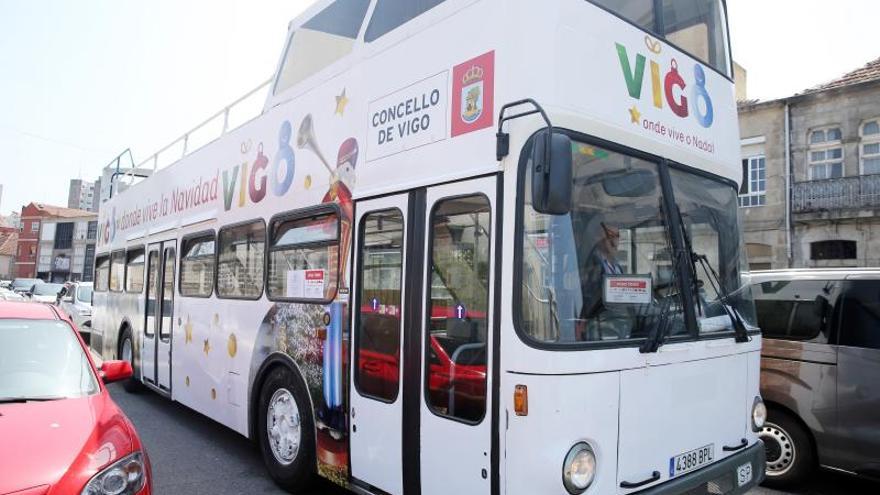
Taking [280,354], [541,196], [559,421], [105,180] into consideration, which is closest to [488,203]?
[541,196]

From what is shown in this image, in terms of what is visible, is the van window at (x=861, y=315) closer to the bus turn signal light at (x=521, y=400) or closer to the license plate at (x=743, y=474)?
the license plate at (x=743, y=474)

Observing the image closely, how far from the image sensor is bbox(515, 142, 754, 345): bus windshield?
10.2 feet

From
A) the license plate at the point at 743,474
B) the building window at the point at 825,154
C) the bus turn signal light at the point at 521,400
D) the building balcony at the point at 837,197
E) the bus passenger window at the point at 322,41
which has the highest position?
the building window at the point at 825,154

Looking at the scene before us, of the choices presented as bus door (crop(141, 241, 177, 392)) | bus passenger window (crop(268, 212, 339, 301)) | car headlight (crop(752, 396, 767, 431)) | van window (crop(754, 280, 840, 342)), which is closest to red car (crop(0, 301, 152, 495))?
bus passenger window (crop(268, 212, 339, 301))

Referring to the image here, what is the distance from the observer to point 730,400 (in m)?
3.99

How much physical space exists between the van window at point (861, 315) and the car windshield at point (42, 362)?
5833 millimetres

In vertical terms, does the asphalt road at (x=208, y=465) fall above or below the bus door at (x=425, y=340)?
below

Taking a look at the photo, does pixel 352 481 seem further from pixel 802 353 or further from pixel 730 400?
pixel 802 353

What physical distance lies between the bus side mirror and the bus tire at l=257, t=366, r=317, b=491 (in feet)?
9.28

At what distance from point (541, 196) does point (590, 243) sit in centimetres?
51

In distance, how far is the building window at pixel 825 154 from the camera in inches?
818

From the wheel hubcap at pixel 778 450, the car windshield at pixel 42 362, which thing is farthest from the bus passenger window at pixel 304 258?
the wheel hubcap at pixel 778 450

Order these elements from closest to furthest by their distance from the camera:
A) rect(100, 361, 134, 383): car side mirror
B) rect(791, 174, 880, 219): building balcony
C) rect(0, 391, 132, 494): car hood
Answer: rect(0, 391, 132, 494): car hood, rect(100, 361, 134, 383): car side mirror, rect(791, 174, 880, 219): building balcony

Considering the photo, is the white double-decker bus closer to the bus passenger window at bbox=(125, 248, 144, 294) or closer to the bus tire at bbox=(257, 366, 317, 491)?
the bus tire at bbox=(257, 366, 317, 491)
